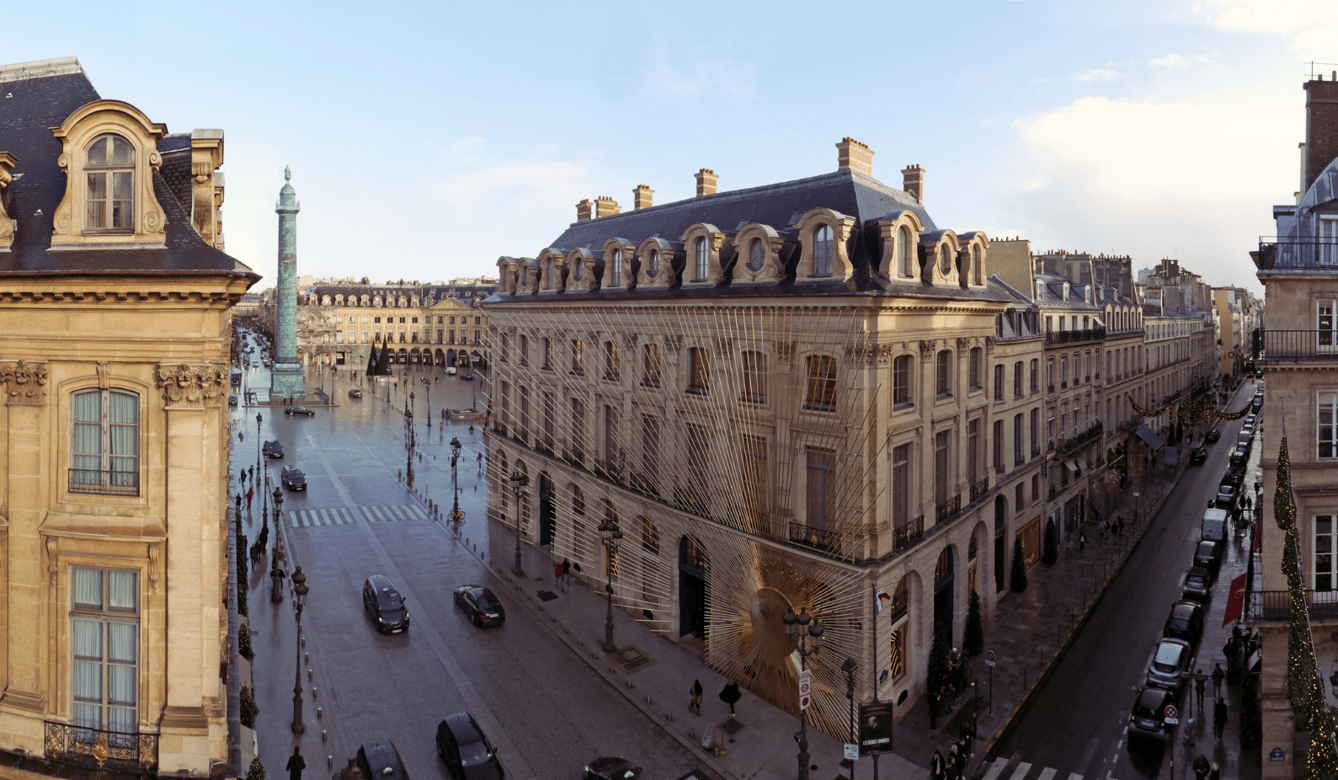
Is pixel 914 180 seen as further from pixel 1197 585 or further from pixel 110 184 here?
pixel 110 184

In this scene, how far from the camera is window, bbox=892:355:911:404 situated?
2303 cm

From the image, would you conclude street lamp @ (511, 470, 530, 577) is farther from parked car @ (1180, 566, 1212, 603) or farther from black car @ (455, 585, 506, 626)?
parked car @ (1180, 566, 1212, 603)

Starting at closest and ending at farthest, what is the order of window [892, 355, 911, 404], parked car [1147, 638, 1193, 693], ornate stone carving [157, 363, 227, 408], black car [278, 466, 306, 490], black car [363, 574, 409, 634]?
ornate stone carving [157, 363, 227, 408] → window [892, 355, 911, 404] → parked car [1147, 638, 1193, 693] → black car [363, 574, 409, 634] → black car [278, 466, 306, 490]

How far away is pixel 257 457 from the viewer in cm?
6056

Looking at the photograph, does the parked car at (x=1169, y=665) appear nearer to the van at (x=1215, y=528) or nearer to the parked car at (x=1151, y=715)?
the parked car at (x=1151, y=715)

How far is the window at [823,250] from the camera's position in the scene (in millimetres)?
22938

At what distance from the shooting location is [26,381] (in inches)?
520

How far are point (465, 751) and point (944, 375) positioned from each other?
61.3 feet

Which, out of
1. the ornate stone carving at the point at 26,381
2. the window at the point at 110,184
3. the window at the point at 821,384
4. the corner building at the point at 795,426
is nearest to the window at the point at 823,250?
the corner building at the point at 795,426

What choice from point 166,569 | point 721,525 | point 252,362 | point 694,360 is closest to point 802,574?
point 721,525

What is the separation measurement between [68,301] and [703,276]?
58.5 feet

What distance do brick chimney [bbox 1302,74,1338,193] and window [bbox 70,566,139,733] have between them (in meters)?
30.7

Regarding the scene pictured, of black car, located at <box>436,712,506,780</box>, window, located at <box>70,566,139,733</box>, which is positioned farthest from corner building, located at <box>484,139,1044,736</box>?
window, located at <box>70,566,139,733</box>

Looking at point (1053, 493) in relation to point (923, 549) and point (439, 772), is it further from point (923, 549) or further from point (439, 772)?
point (439, 772)
